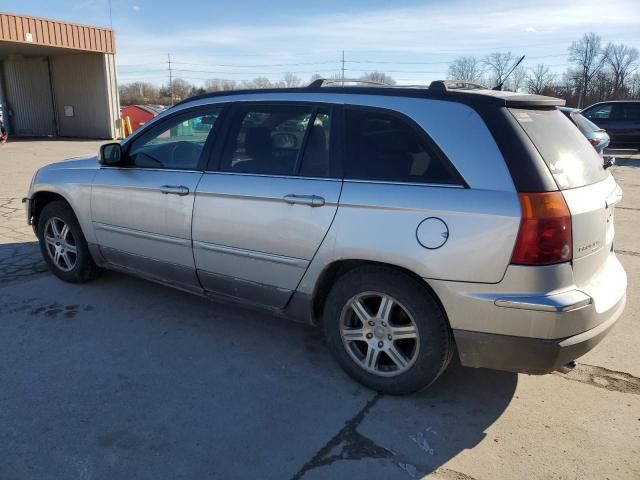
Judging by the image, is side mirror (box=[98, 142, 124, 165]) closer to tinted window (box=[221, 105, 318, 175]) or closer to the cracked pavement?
tinted window (box=[221, 105, 318, 175])

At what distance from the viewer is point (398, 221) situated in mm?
2820

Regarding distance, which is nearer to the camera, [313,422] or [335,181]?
[313,422]

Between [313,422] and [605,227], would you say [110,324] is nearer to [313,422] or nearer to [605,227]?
[313,422]

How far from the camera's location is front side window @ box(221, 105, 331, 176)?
10.6 feet

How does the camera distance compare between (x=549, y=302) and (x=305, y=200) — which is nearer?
(x=549, y=302)

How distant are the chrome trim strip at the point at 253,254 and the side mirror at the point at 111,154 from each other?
111 cm

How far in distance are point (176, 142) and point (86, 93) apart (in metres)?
22.7

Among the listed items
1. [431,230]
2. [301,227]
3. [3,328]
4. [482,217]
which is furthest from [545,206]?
[3,328]

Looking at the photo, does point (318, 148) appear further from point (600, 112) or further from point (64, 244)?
point (600, 112)

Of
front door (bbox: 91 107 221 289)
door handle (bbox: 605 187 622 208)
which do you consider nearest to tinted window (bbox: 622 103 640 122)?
door handle (bbox: 605 187 622 208)

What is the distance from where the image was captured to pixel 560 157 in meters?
2.79

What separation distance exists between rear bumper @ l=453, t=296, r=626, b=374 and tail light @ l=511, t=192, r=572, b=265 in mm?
422

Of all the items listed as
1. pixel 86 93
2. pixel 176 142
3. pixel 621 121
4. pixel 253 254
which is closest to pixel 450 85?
pixel 253 254

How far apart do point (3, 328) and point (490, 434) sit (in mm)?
3591
